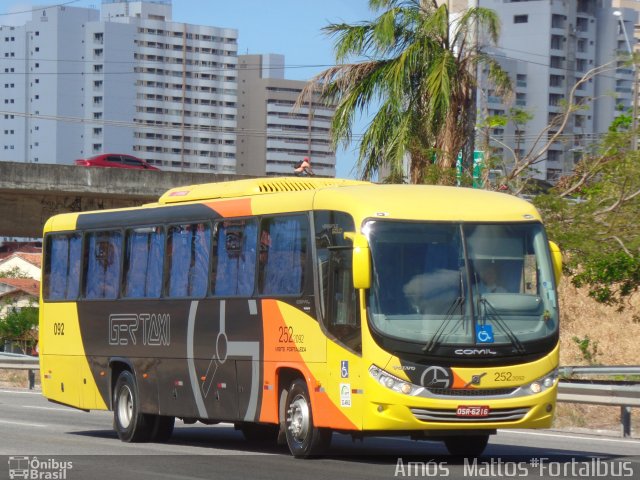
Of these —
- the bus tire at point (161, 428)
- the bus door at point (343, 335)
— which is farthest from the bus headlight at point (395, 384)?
the bus tire at point (161, 428)

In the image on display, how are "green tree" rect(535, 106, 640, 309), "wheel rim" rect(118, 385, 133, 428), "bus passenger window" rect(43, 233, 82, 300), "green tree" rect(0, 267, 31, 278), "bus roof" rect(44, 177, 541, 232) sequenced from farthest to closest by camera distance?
"green tree" rect(0, 267, 31, 278) → "green tree" rect(535, 106, 640, 309) → "bus passenger window" rect(43, 233, 82, 300) → "wheel rim" rect(118, 385, 133, 428) → "bus roof" rect(44, 177, 541, 232)

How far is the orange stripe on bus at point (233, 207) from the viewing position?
1631 centimetres

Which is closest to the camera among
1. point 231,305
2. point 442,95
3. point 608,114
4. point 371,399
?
point 371,399

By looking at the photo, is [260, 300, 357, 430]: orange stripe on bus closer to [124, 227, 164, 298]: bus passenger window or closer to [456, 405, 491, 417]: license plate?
[456, 405, 491, 417]: license plate

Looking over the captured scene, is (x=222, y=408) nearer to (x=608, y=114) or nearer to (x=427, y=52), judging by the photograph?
(x=427, y=52)

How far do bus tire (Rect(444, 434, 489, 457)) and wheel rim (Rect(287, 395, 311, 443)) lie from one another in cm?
159

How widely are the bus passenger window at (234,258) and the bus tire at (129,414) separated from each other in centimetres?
246

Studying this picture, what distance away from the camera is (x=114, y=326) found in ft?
61.9

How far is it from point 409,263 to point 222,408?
3.56m

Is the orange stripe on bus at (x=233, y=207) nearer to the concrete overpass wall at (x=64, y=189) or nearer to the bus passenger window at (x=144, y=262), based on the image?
the bus passenger window at (x=144, y=262)

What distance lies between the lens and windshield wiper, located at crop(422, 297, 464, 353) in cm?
1355

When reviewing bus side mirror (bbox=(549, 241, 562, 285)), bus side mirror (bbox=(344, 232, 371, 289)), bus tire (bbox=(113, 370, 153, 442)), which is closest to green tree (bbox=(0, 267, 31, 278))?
bus tire (bbox=(113, 370, 153, 442))

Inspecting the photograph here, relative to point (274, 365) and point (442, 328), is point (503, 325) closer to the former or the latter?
point (442, 328)

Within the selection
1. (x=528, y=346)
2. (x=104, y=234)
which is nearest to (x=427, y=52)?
(x=104, y=234)
